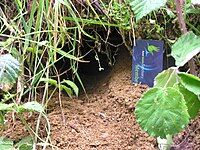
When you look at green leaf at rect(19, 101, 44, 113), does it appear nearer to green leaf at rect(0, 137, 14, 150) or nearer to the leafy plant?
green leaf at rect(0, 137, 14, 150)

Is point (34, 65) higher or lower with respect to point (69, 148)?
higher

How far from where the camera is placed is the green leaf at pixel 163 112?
867mm

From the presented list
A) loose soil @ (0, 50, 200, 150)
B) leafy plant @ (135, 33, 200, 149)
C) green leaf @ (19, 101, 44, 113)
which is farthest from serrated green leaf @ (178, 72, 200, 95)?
green leaf @ (19, 101, 44, 113)

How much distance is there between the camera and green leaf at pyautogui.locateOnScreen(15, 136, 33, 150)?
0.97 m

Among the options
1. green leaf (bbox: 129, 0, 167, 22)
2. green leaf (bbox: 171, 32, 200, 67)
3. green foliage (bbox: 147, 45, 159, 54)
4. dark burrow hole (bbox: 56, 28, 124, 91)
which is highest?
green leaf (bbox: 129, 0, 167, 22)

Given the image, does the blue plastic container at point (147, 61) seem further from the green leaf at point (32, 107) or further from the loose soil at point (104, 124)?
the green leaf at point (32, 107)

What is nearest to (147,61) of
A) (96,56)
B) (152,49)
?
(152,49)

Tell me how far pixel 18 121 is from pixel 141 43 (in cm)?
36

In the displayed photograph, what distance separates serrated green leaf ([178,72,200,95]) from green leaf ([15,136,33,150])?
13.6 inches

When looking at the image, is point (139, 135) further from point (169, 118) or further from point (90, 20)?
point (90, 20)

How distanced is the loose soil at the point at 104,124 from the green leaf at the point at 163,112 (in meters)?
0.15

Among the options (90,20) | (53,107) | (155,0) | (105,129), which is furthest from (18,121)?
(155,0)

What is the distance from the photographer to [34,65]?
117cm

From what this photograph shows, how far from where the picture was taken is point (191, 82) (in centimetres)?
92
